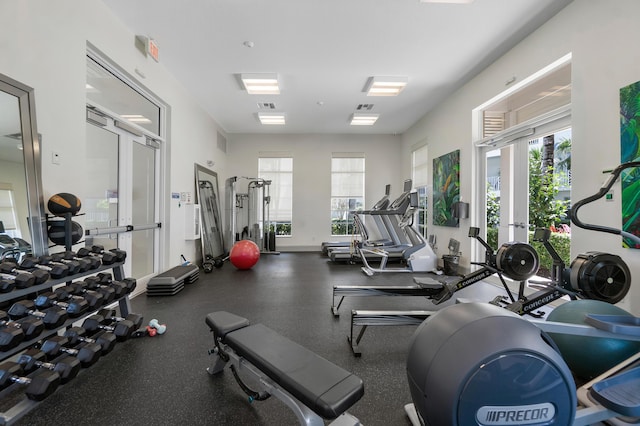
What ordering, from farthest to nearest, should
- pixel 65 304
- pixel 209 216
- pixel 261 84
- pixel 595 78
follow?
pixel 209 216 < pixel 261 84 < pixel 595 78 < pixel 65 304

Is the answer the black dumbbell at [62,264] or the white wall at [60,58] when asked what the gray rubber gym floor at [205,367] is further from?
the white wall at [60,58]

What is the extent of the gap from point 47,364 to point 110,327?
1.74ft

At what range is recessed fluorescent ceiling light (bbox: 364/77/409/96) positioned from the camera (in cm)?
451

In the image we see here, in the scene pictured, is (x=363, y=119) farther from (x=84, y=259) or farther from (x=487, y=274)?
(x=84, y=259)

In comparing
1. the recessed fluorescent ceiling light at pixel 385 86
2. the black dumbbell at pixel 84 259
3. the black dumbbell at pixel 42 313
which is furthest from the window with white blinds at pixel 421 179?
the black dumbbell at pixel 42 313

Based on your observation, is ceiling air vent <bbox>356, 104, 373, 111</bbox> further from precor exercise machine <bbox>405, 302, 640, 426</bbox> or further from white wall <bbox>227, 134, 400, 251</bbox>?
precor exercise machine <bbox>405, 302, 640, 426</bbox>

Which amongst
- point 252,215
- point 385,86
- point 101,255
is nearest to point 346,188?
point 252,215

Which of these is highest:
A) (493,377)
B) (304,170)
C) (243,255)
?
(304,170)

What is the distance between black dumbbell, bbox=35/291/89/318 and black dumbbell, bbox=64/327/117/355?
0.13 meters

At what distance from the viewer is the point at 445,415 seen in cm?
93

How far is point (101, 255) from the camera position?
2.26 meters

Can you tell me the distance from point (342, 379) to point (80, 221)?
290cm

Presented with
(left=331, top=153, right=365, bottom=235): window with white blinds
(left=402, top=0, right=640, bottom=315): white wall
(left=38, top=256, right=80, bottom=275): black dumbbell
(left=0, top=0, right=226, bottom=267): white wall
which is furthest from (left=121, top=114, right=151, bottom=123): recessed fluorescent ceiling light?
(left=402, top=0, right=640, bottom=315): white wall

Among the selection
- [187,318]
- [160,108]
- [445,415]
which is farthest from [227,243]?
[445,415]
